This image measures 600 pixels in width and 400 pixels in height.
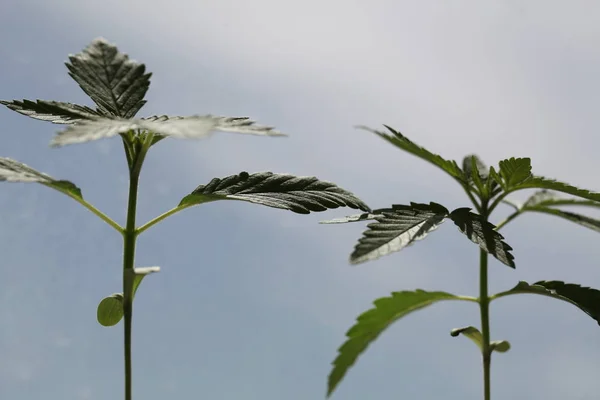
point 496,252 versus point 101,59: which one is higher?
point 101,59

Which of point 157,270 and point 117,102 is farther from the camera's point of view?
point 117,102

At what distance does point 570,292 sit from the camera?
1163 mm

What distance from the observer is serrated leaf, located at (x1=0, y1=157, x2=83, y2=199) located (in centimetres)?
103

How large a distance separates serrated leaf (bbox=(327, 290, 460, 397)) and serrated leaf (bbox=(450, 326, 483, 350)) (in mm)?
76

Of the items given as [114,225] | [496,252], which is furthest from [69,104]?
[496,252]

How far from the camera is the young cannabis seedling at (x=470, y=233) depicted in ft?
3.38

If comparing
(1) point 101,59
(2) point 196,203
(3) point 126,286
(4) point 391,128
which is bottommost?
(3) point 126,286

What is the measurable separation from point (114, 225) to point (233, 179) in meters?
0.21

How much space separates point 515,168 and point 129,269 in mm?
637

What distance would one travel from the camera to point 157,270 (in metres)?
1.01

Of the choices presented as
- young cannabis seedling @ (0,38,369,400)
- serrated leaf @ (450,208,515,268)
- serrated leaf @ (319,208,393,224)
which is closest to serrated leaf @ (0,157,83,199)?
young cannabis seedling @ (0,38,369,400)

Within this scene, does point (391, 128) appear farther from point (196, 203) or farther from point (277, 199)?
point (196, 203)

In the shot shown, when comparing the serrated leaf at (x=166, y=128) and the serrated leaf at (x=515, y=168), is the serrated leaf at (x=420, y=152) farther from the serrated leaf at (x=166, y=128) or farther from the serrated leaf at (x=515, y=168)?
the serrated leaf at (x=166, y=128)

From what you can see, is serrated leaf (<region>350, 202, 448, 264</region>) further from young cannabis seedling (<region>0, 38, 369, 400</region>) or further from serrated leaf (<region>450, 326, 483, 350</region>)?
serrated leaf (<region>450, 326, 483, 350</region>)
